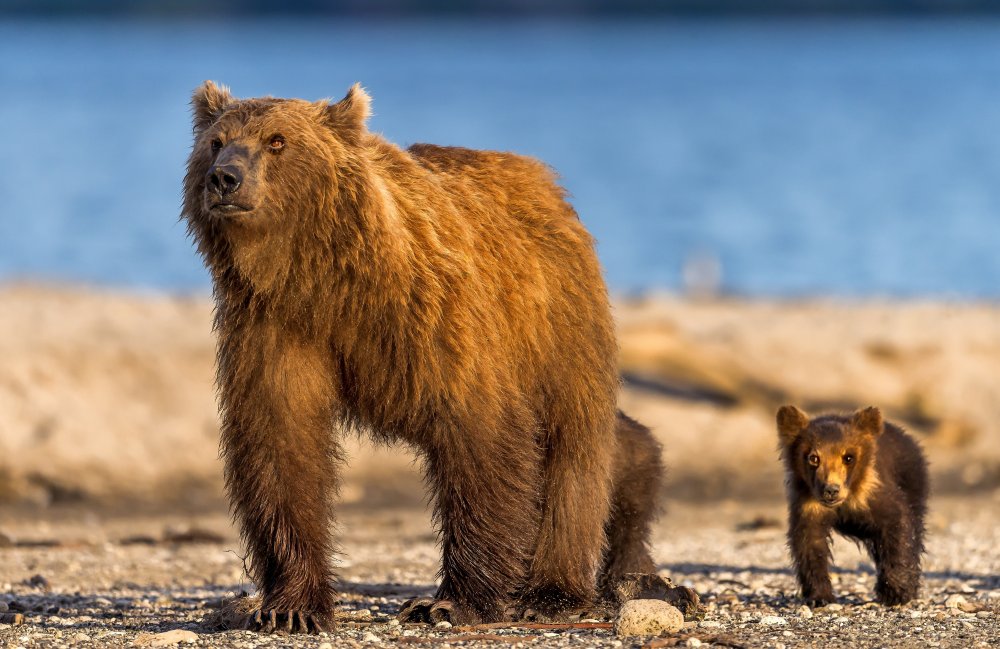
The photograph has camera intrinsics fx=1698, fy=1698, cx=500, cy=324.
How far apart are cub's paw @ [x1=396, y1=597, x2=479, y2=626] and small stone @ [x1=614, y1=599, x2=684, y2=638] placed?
0.65m

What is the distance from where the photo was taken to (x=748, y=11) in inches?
5246

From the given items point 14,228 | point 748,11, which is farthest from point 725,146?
point 748,11

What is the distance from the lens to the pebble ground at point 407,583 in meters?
7.10

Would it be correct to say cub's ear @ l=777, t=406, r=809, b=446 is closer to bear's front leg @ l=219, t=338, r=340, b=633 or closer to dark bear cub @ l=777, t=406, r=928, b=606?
dark bear cub @ l=777, t=406, r=928, b=606

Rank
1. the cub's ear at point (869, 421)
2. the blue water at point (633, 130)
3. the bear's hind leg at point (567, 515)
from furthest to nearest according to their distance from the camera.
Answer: the blue water at point (633, 130)
the cub's ear at point (869, 421)
the bear's hind leg at point (567, 515)

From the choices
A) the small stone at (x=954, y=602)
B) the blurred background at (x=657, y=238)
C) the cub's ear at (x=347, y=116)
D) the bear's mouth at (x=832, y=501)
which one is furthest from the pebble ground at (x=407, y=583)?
the cub's ear at (x=347, y=116)

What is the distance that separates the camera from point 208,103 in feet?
24.0

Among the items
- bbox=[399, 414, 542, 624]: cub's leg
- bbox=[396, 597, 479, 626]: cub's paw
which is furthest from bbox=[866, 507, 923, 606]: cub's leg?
bbox=[396, 597, 479, 626]: cub's paw

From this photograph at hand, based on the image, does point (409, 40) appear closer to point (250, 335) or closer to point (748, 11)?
point (748, 11)

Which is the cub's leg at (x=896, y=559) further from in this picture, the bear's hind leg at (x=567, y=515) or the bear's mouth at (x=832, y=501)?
the bear's hind leg at (x=567, y=515)

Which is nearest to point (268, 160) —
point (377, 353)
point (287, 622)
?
point (377, 353)

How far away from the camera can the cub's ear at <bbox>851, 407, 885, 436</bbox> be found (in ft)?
28.4

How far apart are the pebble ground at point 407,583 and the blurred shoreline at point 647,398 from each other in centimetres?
59

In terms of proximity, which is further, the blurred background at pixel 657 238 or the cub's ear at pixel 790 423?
the blurred background at pixel 657 238
